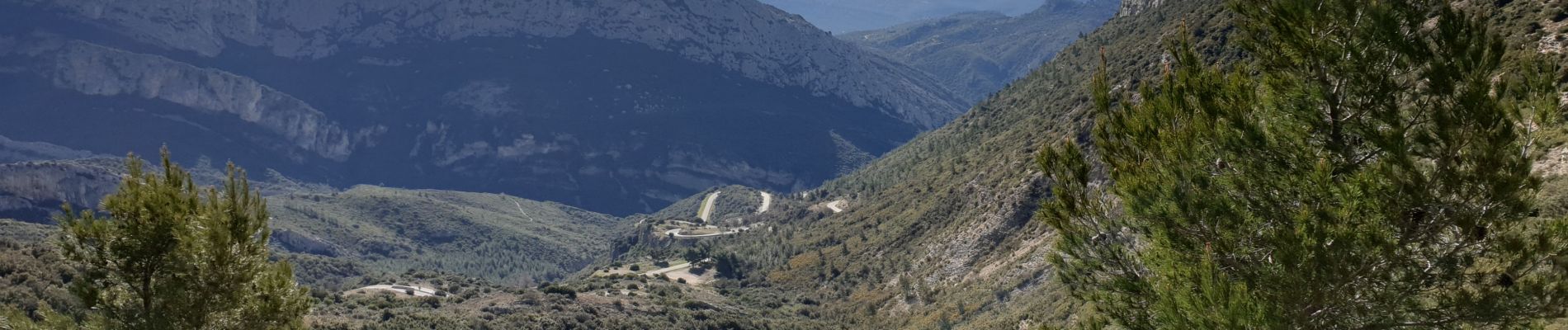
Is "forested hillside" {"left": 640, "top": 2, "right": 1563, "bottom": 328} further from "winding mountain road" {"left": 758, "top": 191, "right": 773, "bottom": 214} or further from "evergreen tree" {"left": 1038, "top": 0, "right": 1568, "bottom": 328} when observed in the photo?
"winding mountain road" {"left": 758, "top": 191, "right": 773, "bottom": 214}

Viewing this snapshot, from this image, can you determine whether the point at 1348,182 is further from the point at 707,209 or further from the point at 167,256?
the point at 707,209

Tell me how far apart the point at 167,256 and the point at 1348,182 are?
1441 cm

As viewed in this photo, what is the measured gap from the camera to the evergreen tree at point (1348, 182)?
7609 millimetres

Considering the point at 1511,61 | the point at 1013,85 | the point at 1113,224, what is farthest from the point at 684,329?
the point at 1013,85

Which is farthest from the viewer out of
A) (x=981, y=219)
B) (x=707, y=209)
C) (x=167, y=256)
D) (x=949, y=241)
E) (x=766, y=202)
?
(x=707, y=209)

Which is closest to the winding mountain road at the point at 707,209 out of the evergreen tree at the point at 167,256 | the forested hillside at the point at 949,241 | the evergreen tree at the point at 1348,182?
the forested hillside at the point at 949,241

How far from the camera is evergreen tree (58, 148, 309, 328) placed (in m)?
12.6

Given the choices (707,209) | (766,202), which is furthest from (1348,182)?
(707,209)

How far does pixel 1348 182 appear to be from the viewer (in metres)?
7.62

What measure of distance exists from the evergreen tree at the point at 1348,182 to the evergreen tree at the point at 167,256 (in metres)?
11.9

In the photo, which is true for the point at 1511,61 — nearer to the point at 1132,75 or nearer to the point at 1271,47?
the point at 1271,47

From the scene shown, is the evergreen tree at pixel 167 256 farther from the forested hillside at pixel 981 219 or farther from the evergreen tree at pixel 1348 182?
the forested hillside at pixel 981 219

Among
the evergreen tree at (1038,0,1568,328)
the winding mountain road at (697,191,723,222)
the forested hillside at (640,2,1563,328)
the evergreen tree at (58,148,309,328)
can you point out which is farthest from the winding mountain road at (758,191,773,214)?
the evergreen tree at (1038,0,1568,328)

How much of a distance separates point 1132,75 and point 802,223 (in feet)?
142
